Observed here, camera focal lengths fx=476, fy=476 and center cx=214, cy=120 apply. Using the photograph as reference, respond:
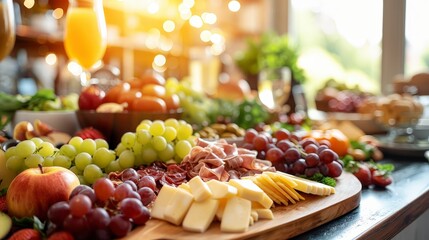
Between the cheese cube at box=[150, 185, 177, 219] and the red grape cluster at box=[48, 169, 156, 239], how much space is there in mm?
25

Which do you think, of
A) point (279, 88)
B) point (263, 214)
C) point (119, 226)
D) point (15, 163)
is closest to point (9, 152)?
point (15, 163)

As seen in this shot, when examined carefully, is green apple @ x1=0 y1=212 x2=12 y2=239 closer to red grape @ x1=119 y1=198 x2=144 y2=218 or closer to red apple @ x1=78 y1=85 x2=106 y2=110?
red grape @ x1=119 y1=198 x2=144 y2=218

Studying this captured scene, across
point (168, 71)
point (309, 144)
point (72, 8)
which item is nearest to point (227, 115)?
point (309, 144)

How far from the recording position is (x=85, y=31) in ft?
4.97

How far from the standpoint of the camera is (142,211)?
616mm

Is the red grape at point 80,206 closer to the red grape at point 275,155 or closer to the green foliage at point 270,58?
the red grape at point 275,155

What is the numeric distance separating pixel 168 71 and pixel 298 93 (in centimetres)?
231

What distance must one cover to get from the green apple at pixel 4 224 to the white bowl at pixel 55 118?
569 millimetres

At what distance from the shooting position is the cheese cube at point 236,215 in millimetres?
615

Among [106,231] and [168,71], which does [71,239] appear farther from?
[168,71]

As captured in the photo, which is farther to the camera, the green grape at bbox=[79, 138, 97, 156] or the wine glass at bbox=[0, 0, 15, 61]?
the wine glass at bbox=[0, 0, 15, 61]

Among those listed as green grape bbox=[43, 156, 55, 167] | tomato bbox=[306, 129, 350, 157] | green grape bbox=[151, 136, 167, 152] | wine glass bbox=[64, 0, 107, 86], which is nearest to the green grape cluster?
green grape bbox=[151, 136, 167, 152]

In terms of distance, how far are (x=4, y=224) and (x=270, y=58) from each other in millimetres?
1615

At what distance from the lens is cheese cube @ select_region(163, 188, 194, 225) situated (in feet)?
2.09
